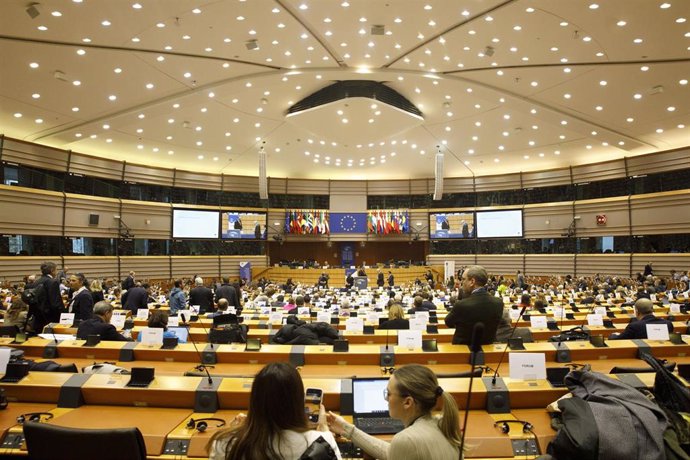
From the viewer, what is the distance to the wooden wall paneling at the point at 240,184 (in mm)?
28016

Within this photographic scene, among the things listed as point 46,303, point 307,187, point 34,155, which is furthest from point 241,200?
point 46,303

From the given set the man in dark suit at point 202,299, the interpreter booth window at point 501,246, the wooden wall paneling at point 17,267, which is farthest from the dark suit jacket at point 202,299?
the interpreter booth window at point 501,246

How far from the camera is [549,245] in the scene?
26.8 meters

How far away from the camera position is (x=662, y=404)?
269 cm

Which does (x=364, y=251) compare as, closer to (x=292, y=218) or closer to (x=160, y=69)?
(x=292, y=218)

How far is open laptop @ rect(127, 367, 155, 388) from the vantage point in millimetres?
3828

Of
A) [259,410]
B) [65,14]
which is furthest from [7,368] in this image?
[65,14]

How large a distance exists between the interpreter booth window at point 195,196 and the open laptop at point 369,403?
25.2 meters

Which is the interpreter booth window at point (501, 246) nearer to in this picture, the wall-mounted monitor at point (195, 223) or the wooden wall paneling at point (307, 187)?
the wooden wall paneling at point (307, 187)

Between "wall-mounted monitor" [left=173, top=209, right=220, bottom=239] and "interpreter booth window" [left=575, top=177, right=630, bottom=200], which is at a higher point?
"interpreter booth window" [left=575, top=177, right=630, bottom=200]

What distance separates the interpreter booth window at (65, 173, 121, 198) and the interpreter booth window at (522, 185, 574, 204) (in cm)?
2445

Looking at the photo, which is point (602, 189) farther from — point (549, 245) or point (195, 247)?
point (195, 247)

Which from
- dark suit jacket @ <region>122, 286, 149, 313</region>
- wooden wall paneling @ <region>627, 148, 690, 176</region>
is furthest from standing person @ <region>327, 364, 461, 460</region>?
wooden wall paneling @ <region>627, 148, 690, 176</region>

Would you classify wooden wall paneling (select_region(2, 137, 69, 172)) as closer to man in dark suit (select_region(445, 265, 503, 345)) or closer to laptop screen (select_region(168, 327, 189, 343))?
laptop screen (select_region(168, 327, 189, 343))
